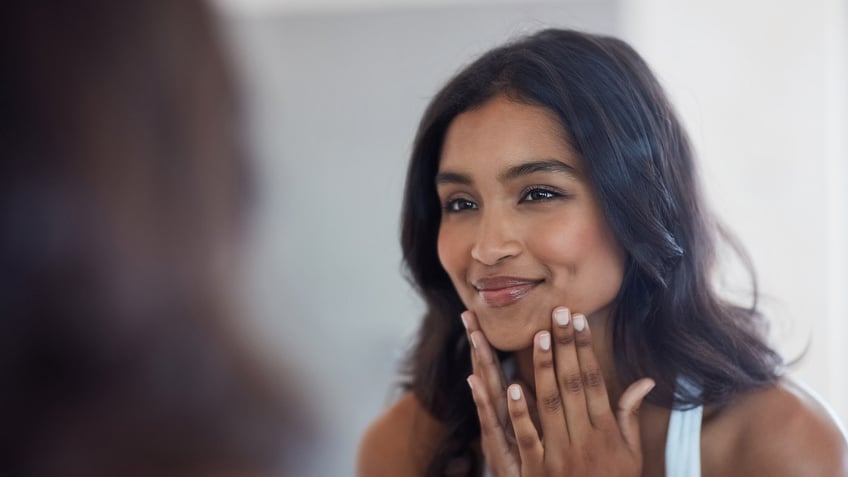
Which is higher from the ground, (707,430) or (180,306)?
(180,306)

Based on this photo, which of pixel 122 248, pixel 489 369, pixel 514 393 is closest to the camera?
pixel 122 248

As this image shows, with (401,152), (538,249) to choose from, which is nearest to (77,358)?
(538,249)

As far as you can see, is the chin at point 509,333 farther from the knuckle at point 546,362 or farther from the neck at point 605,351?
the neck at point 605,351

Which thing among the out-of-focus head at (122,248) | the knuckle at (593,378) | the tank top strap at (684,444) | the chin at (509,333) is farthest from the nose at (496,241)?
the out-of-focus head at (122,248)

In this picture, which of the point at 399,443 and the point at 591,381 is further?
the point at 399,443

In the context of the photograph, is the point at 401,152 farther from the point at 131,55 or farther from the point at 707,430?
the point at 131,55

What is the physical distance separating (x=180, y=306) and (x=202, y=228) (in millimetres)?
35

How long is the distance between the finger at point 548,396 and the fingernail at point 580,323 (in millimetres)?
42

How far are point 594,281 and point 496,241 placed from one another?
0.59 ft

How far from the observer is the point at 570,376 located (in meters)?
1.22

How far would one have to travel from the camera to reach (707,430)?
4.26ft

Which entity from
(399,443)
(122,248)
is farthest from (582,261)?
(122,248)

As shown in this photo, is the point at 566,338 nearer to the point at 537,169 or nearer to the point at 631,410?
the point at 631,410

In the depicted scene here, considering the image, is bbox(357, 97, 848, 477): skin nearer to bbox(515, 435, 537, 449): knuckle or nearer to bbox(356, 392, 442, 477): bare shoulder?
bbox(515, 435, 537, 449): knuckle
